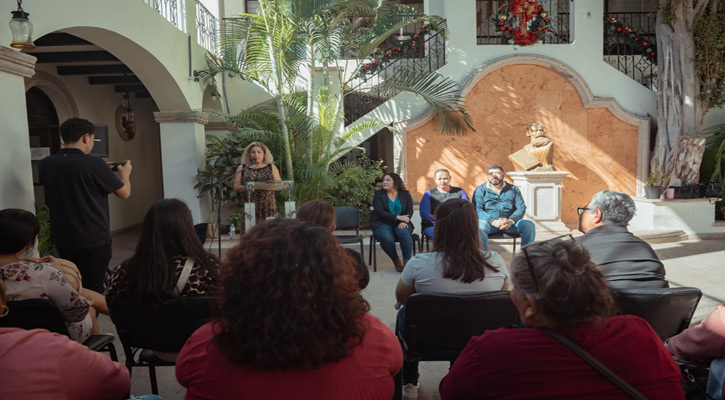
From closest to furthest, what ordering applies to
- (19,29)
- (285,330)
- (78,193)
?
(285,330) → (78,193) → (19,29)

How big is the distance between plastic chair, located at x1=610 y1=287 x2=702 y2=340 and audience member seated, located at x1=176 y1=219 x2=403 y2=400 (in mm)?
1394

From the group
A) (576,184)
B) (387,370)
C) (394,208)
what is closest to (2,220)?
(387,370)

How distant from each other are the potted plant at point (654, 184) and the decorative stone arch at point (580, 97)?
0.44 m

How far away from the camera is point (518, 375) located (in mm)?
1305

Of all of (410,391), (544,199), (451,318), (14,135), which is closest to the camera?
(451,318)

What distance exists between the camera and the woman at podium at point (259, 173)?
18.0ft

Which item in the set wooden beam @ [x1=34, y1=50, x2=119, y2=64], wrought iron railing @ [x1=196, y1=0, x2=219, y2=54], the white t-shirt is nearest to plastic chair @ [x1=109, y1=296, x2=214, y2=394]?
the white t-shirt

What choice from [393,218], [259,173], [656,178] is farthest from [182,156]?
[656,178]

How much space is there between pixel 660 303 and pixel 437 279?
95 centimetres

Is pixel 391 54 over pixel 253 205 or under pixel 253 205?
over

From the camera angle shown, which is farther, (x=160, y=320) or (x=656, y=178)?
(x=656, y=178)

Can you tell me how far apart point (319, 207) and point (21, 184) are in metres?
2.21

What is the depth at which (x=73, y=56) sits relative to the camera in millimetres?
7125

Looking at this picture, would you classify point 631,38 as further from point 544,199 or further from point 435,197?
point 435,197
